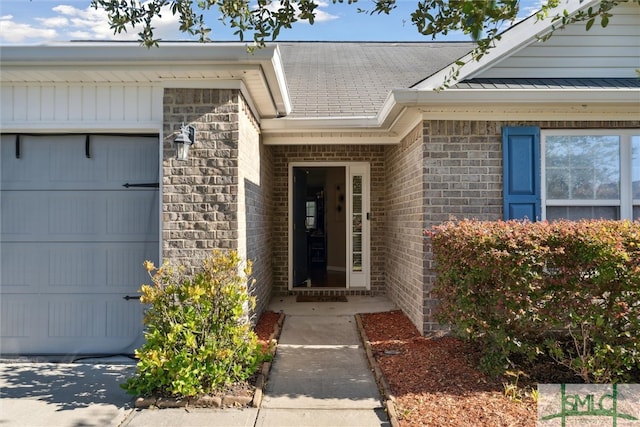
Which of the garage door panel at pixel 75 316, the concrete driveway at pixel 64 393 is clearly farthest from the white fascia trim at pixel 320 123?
the concrete driveway at pixel 64 393

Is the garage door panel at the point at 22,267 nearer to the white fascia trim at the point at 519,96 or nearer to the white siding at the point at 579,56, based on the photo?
the white fascia trim at the point at 519,96

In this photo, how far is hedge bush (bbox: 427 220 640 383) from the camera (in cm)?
358

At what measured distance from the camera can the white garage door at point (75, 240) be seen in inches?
189

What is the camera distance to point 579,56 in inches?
213

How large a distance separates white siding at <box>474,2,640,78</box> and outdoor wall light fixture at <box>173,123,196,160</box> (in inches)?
155

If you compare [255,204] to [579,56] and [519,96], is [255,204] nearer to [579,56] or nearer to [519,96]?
[519,96]

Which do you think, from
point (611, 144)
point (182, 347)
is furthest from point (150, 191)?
point (611, 144)

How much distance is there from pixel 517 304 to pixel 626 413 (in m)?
1.10

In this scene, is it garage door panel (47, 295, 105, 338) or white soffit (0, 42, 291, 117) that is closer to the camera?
white soffit (0, 42, 291, 117)

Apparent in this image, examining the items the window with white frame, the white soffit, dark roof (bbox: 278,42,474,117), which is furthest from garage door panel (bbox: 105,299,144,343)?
the window with white frame

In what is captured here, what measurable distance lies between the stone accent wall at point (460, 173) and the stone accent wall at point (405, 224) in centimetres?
10

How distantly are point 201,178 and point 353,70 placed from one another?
18.7 ft

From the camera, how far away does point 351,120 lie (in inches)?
237

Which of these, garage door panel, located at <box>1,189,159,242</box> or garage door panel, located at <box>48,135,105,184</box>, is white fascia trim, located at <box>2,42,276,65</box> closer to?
garage door panel, located at <box>48,135,105,184</box>
